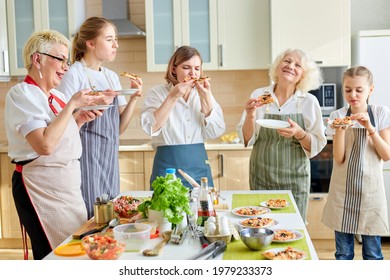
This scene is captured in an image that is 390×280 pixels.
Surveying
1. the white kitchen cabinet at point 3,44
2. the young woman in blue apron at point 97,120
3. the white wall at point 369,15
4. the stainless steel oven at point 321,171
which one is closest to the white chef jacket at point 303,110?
the young woman in blue apron at point 97,120

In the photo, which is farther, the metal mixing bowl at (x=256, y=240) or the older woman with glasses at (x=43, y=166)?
Result: the older woman with glasses at (x=43, y=166)

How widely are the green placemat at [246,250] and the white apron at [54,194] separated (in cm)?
59

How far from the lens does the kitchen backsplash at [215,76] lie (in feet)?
12.9

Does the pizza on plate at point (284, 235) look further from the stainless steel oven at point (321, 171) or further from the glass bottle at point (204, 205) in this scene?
the stainless steel oven at point (321, 171)

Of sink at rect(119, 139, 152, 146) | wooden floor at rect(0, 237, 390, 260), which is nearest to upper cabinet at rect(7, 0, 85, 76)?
sink at rect(119, 139, 152, 146)

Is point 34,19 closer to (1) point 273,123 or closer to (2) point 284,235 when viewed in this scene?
(1) point 273,123

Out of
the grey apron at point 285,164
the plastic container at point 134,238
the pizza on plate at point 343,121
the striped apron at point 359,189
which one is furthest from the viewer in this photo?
the grey apron at point 285,164

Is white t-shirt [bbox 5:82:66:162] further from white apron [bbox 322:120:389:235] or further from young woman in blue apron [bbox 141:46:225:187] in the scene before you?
white apron [bbox 322:120:389:235]

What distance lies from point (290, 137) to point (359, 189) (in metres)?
0.37

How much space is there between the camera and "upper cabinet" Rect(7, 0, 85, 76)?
3.76 m

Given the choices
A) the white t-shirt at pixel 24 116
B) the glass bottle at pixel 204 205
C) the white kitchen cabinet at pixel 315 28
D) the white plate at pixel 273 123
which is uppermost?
the white kitchen cabinet at pixel 315 28
